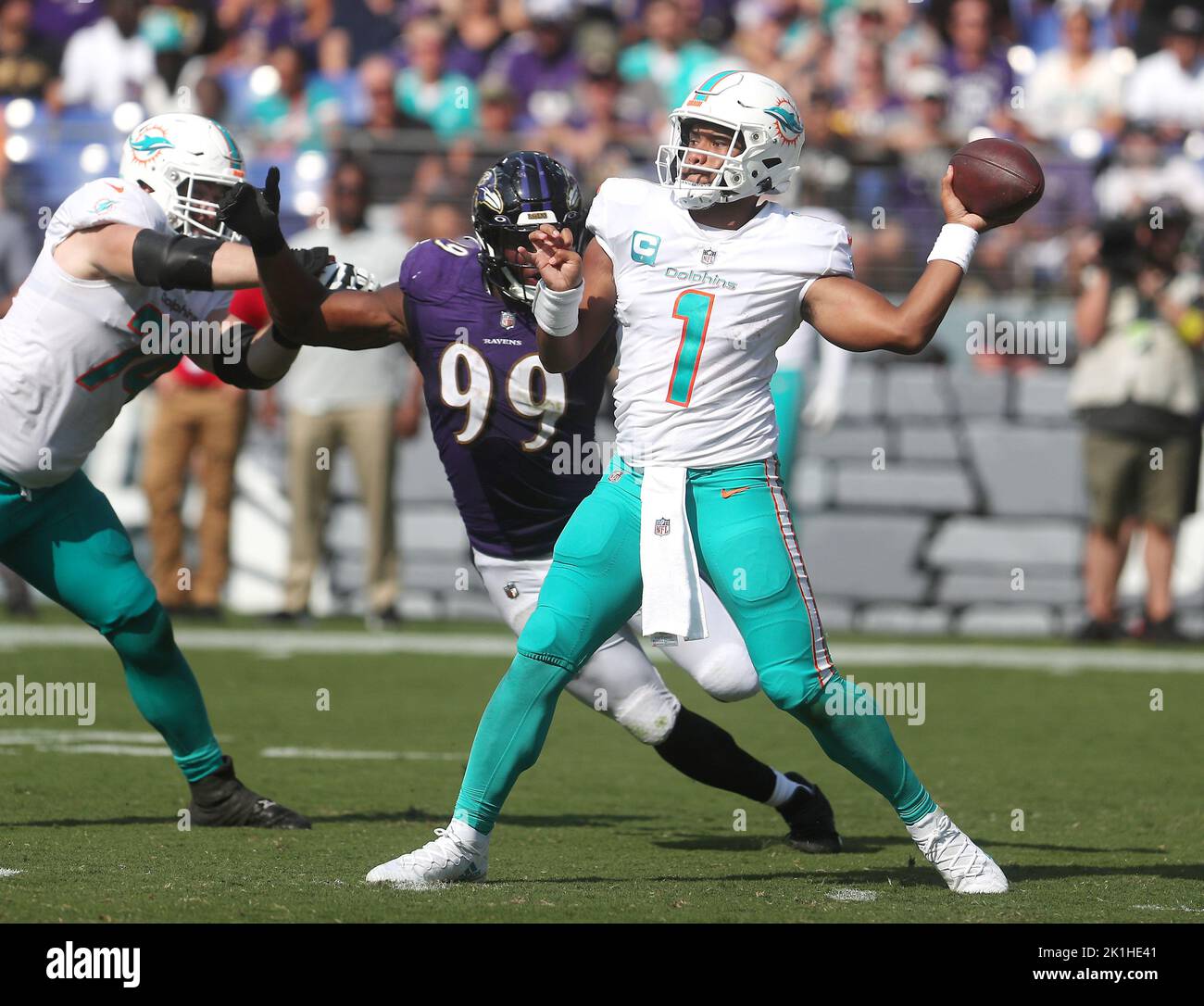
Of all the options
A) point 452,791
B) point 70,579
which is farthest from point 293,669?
point 70,579

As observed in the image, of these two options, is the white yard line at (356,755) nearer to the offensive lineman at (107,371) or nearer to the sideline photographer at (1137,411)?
the offensive lineman at (107,371)

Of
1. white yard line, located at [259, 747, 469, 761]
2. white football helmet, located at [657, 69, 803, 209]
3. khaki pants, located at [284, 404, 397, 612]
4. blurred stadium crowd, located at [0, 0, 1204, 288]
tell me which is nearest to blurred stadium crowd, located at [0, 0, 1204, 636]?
blurred stadium crowd, located at [0, 0, 1204, 288]

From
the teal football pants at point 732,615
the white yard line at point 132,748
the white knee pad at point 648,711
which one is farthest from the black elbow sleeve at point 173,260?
the white yard line at point 132,748

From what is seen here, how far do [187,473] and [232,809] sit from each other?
5.79 meters

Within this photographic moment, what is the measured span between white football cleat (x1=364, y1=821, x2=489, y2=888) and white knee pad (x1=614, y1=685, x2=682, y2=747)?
79 centimetres

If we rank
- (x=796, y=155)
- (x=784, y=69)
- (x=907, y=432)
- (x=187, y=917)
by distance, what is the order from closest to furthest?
(x=187, y=917) → (x=796, y=155) → (x=907, y=432) → (x=784, y=69)

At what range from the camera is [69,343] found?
17.5 feet

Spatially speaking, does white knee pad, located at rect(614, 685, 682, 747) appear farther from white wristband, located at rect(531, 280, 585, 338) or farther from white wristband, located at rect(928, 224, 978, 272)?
white wristband, located at rect(928, 224, 978, 272)

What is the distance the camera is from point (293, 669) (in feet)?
30.3

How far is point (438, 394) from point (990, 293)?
7254mm

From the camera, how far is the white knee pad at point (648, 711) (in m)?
5.31

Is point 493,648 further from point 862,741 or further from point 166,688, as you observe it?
point 862,741

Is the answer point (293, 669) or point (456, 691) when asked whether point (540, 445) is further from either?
point (293, 669)

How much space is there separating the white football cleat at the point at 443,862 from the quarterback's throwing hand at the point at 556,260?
129cm
